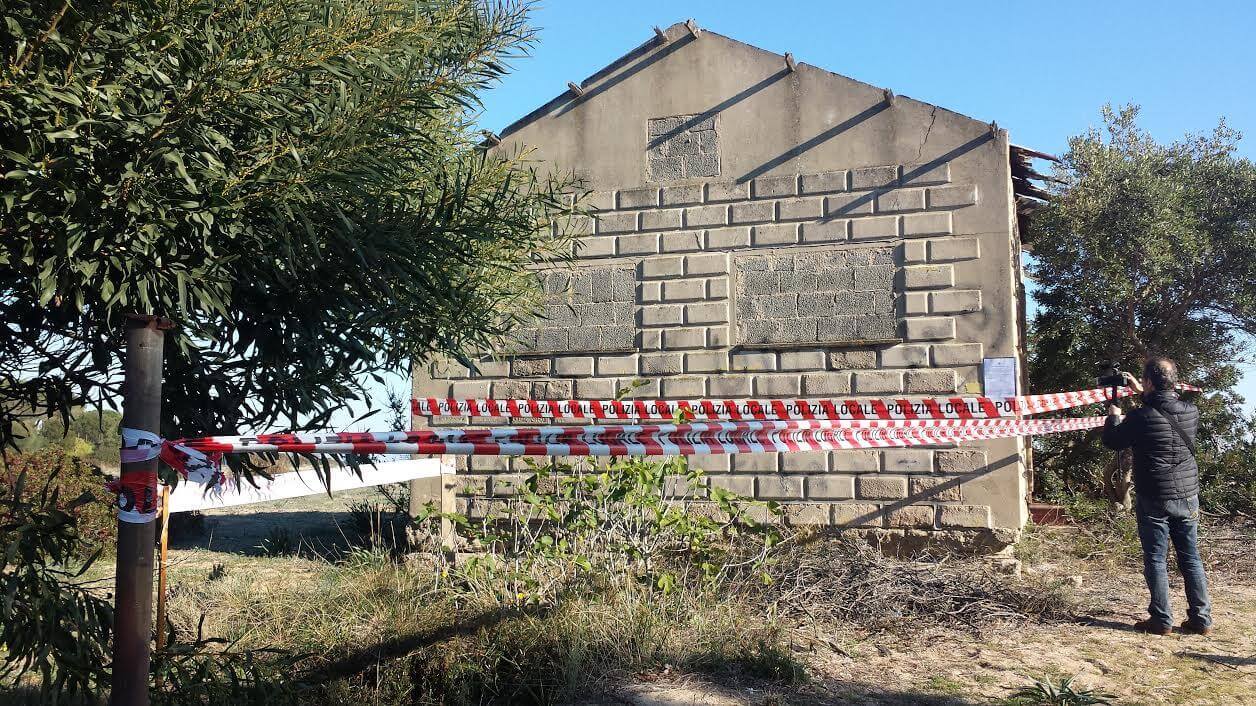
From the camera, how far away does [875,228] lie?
8.89 m

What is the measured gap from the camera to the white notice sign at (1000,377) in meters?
8.36

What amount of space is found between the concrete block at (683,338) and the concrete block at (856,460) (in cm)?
162

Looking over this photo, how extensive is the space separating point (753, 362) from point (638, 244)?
5.43ft

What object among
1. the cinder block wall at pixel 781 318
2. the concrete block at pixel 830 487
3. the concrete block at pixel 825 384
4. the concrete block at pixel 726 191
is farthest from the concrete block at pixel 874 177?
the concrete block at pixel 830 487

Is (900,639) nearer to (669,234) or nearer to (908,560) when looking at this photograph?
(908,560)

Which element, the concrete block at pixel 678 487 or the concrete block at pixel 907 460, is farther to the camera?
the concrete block at pixel 678 487

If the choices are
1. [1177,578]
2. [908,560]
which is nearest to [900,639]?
[908,560]

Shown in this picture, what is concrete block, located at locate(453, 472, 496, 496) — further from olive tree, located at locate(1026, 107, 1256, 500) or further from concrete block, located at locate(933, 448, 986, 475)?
olive tree, located at locate(1026, 107, 1256, 500)

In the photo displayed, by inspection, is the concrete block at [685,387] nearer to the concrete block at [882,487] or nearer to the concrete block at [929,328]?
the concrete block at [882,487]

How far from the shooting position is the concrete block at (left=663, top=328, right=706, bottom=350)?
9156mm

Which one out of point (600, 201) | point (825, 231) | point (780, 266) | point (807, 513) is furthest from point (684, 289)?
point (807, 513)

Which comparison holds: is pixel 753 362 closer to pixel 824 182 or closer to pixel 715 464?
pixel 715 464

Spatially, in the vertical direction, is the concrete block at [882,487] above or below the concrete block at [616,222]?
below

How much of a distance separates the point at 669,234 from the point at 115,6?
→ 608cm
